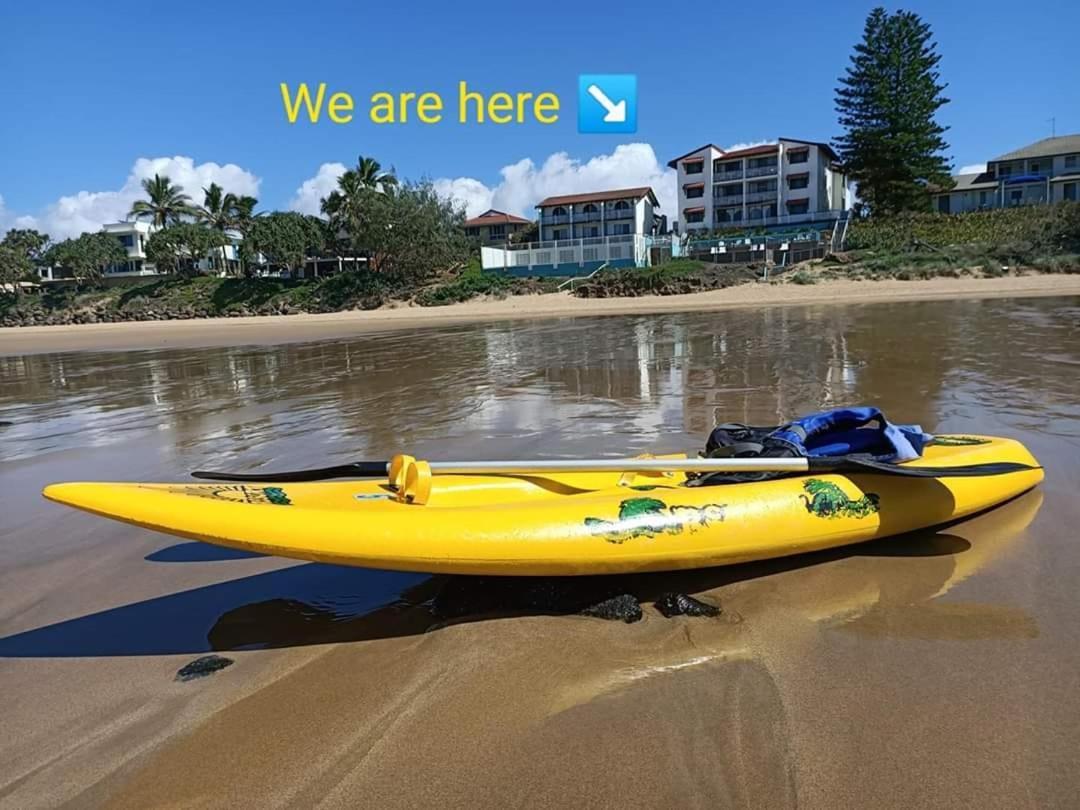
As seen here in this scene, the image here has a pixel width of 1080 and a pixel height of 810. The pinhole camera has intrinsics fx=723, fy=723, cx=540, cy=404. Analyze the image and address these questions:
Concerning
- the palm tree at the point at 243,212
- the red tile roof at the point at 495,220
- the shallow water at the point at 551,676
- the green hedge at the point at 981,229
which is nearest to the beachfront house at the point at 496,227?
the red tile roof at the point at 495,220

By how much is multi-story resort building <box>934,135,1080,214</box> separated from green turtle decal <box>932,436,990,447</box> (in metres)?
56.0

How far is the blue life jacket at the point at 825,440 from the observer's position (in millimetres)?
3893

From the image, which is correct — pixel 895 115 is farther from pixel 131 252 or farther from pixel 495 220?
pixel 131 252

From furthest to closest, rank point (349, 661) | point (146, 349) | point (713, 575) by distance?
point (146, 349)
point (713, 575)
point (349, 661)

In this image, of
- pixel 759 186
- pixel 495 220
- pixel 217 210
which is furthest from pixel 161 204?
pixel 759 186

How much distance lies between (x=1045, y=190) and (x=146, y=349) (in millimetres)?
58698

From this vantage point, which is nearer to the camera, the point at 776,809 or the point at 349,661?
the point at 776,809

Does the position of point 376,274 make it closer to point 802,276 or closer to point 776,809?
point 802,276

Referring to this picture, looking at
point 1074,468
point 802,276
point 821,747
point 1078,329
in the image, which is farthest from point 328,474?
point 802,276

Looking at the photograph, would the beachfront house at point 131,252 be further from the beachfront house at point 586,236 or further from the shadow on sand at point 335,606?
the shadow on sand at point 335,606

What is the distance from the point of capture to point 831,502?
345 centimetres

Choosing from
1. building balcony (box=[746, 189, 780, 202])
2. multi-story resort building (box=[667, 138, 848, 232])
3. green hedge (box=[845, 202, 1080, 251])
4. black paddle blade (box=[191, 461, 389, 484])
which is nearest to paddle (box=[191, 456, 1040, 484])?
black paddle blade (box=[191, 461, 389, 484])

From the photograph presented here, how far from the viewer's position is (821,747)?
2.27 metres

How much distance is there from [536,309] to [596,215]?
27882 millimetres
